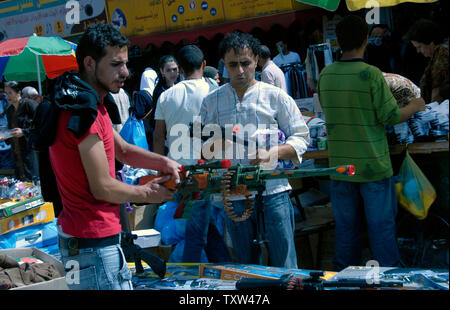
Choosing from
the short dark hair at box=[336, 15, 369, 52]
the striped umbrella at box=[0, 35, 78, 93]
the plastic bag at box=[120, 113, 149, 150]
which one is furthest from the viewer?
the striped umbrella at box=[0, 35, 78, 93]

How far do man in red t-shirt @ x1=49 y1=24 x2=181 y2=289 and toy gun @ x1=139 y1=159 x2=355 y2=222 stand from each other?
138 millimetres

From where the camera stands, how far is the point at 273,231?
3.13 meters

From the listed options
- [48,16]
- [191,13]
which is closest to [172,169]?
[191,13]

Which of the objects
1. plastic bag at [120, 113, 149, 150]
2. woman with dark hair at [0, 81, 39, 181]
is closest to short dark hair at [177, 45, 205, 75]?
plastic bag at [120, 113, 149, 150]

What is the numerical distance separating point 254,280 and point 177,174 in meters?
0.69

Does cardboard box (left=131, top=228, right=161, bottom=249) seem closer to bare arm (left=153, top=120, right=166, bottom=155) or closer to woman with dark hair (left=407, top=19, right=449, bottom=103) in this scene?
bare arm (left=153, top=120, right=166, bottom=155)

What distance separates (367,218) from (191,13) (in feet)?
18.5

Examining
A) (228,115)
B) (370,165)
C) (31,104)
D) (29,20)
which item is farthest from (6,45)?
(370,165)

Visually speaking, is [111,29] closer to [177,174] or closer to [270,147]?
[177,174]

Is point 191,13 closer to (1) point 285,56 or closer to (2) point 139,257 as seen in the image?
(1) point 285,56

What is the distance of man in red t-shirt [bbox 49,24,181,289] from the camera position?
86.0 inches

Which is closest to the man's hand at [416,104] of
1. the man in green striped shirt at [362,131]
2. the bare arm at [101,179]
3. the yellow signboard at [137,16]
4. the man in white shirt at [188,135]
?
the man in green striped shirt at [362,131]

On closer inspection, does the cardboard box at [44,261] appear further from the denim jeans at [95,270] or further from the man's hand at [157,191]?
the man's hand at [157,191]

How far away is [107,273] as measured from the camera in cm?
229
